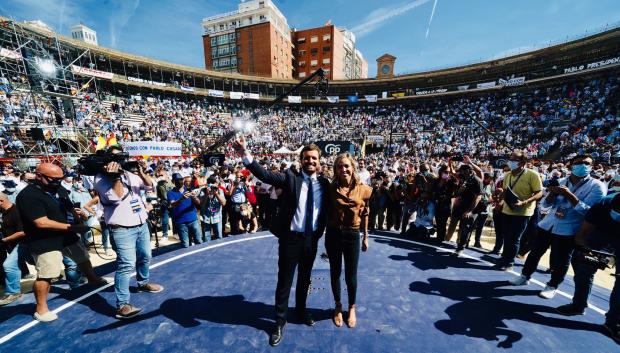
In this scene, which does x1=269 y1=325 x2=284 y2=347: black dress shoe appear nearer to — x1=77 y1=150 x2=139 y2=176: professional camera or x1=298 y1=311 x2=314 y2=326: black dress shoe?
x1=298 y1=311 x2=314 y2=326: black dress shoe

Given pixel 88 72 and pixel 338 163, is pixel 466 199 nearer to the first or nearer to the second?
pixel 338 163

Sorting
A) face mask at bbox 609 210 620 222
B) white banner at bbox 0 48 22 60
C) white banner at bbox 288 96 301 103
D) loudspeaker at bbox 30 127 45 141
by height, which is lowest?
face mask at bbox 609 210 620 222

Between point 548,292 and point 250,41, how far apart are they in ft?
184

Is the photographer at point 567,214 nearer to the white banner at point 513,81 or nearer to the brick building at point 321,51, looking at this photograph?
the white banner at point 513,81

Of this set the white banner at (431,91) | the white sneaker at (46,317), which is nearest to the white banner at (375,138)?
the white banner at (431,91)

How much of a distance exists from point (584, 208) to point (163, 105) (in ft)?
129

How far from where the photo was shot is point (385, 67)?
40812 mm

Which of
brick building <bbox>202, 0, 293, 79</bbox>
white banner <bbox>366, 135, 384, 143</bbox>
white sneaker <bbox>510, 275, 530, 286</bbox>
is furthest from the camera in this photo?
brick building <bbox>202, 0, 293, 79</bbox>

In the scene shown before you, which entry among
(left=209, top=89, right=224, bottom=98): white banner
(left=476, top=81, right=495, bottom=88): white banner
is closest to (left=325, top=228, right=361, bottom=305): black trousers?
(left=476, top=81, right=495, bottom=88): white banner

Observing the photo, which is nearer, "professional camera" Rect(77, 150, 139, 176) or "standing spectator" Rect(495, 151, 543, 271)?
"professional camera" Rect(77, 150, 139, 176)

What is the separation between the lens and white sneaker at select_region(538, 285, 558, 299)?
3.55 meters

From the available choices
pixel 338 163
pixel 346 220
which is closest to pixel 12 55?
pixel 338 163

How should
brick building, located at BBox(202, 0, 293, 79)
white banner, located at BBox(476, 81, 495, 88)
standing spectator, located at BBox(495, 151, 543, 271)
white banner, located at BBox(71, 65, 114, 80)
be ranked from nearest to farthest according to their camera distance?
standing spectator, located at BBox(495, 151, 543, 271) → white banner, located at BBox(71, 65, 114, 80) → white banner, located at BBox(476, 81, 495, 88) → brick building, located at BBox(202, 0, 293, 79)

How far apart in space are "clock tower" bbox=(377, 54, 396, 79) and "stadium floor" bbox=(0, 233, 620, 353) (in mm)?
41545
